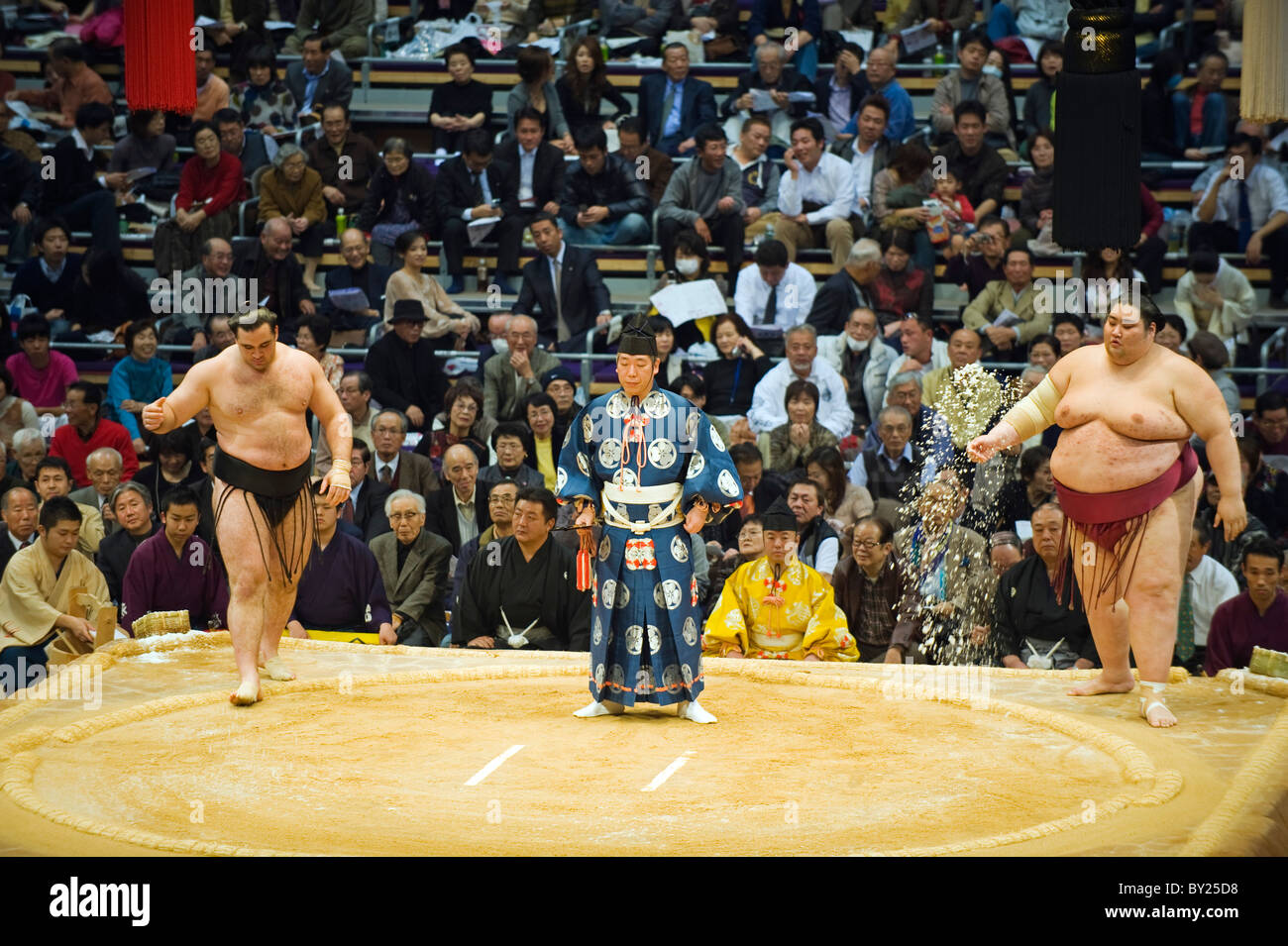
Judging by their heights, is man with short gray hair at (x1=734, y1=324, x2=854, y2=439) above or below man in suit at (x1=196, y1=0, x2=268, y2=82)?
below

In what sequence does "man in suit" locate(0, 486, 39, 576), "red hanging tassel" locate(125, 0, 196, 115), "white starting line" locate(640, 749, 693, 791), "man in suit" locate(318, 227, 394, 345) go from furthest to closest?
"man in suit" locate(318, 227, 394, 345), "man in suit" locate(0, 486, 39, 576), "red hanging tassel" locate(125, 0, 196, 115), "white starting line" locate(640, 749, 693, 791)

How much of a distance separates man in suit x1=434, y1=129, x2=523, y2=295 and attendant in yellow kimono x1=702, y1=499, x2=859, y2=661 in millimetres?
2527

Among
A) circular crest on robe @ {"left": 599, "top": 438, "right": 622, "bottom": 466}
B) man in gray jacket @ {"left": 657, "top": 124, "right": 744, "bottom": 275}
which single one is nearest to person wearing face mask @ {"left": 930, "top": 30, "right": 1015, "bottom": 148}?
man in gray jacket @ {"left": 657, "top": 124, "right": 744, "bottom": 275}

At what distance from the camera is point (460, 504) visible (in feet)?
18.1

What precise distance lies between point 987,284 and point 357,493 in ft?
8.59

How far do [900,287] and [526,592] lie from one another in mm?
2288

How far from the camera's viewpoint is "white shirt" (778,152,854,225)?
6848 mm

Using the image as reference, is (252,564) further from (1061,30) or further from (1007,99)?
(1061,30)

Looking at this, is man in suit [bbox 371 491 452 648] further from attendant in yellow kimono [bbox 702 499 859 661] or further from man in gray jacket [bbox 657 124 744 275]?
man in gray jacket [bbox 657 124 744 275]

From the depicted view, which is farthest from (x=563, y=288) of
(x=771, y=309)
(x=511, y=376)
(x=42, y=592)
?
(x=42, y=592)

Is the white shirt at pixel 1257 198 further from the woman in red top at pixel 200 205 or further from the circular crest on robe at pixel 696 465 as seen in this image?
the woman in red top at pixel 200 205

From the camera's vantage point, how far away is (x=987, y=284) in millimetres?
6449

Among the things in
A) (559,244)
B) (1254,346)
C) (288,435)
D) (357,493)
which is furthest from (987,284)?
(288,435)

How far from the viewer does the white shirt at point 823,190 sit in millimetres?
6848
